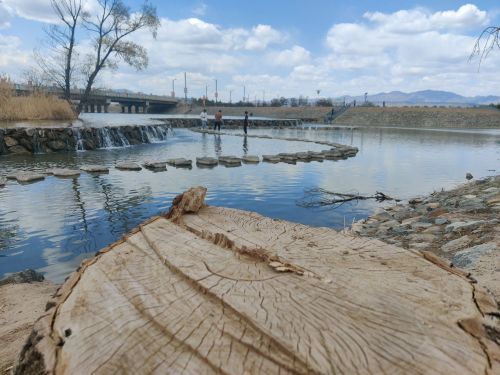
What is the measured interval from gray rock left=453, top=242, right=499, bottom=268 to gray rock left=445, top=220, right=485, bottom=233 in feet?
3.74

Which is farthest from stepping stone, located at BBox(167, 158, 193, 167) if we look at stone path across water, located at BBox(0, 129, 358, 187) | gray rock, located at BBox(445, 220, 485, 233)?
gray rock, located at BBox(445, 220, 485, 233)

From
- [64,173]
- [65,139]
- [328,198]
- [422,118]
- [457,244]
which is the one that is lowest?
[328,198]

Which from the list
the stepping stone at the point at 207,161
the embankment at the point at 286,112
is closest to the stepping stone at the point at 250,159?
the stepping stone at the point at 207,161

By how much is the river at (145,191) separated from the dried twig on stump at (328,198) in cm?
22

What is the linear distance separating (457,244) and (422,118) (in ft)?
156

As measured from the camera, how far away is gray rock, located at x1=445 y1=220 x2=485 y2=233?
5.64 m

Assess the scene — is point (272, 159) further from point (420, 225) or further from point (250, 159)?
point (420, 225)

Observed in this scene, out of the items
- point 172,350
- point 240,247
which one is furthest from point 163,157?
point 172,350

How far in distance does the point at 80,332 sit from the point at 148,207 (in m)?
6.71

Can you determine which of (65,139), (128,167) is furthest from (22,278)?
(65,139)

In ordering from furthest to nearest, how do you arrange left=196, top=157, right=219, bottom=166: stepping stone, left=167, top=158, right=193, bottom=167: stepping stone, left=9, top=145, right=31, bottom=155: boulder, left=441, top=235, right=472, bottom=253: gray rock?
1. left=9, top=145, right=31, bottom=155: boulder
2. left=196, top=157, right=219, bottom=166: stepping stone
3. left=167, top=158, right=193, bottom=167: stepping stone
4. left=441, top=235, right=472, bottom=253: gray rock

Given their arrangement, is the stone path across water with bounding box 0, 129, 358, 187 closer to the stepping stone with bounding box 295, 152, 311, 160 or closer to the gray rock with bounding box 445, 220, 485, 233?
the stepping stone with bounding box 295, 152, 311, 160

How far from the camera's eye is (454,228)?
5762 mm

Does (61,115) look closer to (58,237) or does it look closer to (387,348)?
(58,237)
